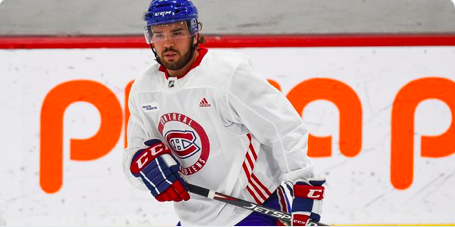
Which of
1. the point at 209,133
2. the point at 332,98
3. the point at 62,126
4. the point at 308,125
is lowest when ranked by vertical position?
the point at 62,126

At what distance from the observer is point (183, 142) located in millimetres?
1983

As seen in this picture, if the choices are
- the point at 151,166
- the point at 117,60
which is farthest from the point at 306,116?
the point at 151,166

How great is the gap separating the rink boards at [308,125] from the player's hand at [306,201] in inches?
47.4

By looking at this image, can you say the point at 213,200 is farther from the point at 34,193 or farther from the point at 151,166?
the point at 34,193

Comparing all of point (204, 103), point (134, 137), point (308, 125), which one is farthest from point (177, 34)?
point (308, 125)

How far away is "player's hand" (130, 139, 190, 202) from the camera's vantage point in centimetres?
196

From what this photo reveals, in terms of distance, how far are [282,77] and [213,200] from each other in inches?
46.3

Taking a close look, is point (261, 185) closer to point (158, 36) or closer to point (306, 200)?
point (306, 200)

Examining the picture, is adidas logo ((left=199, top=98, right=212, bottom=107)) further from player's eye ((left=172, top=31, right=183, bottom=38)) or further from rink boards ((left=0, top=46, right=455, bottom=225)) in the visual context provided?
rink boards ((left=0, top=46, right=455, bottom=225))

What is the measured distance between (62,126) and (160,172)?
1260 millimetres

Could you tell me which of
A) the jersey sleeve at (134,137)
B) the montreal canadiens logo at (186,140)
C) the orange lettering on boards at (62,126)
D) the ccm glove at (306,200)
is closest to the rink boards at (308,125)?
the orange lettering on boards at (62,126)

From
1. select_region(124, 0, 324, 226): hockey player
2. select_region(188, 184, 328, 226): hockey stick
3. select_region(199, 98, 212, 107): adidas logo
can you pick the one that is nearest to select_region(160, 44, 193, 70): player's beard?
select_region(124, 0, 324, 226): hockey player

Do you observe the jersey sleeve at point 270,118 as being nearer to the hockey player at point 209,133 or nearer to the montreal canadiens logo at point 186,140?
the hockey player at point 209,133

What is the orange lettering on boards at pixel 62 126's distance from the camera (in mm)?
3082
